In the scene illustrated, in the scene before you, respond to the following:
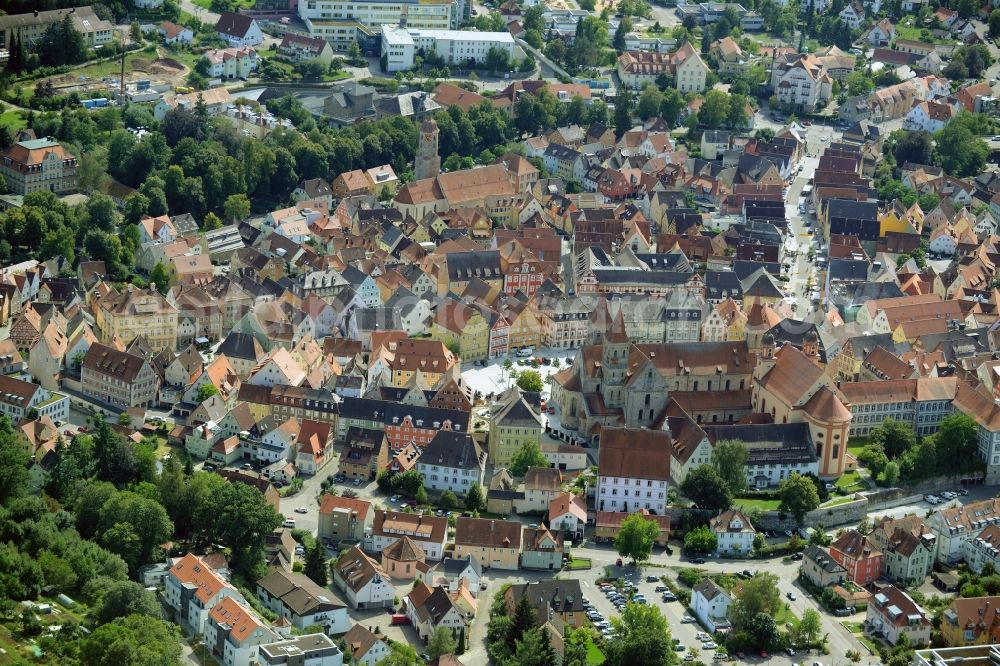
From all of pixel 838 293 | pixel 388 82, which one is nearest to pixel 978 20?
pixel 388 82

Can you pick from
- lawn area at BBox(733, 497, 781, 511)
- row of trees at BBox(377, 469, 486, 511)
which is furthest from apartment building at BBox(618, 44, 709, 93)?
row of trees at BBox(377, 469, 486, 511)

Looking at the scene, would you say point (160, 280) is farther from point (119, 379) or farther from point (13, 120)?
point (13, 120)

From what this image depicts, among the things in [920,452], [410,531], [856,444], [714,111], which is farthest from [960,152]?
[410,531]

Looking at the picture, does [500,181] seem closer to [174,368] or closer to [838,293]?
[838,293]

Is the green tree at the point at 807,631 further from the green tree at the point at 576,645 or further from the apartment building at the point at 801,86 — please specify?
the apartment building at the point at 801,86

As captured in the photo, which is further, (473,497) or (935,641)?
(473,497)

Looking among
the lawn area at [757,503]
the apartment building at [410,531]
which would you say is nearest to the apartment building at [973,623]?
the lawn area at [757,503]
